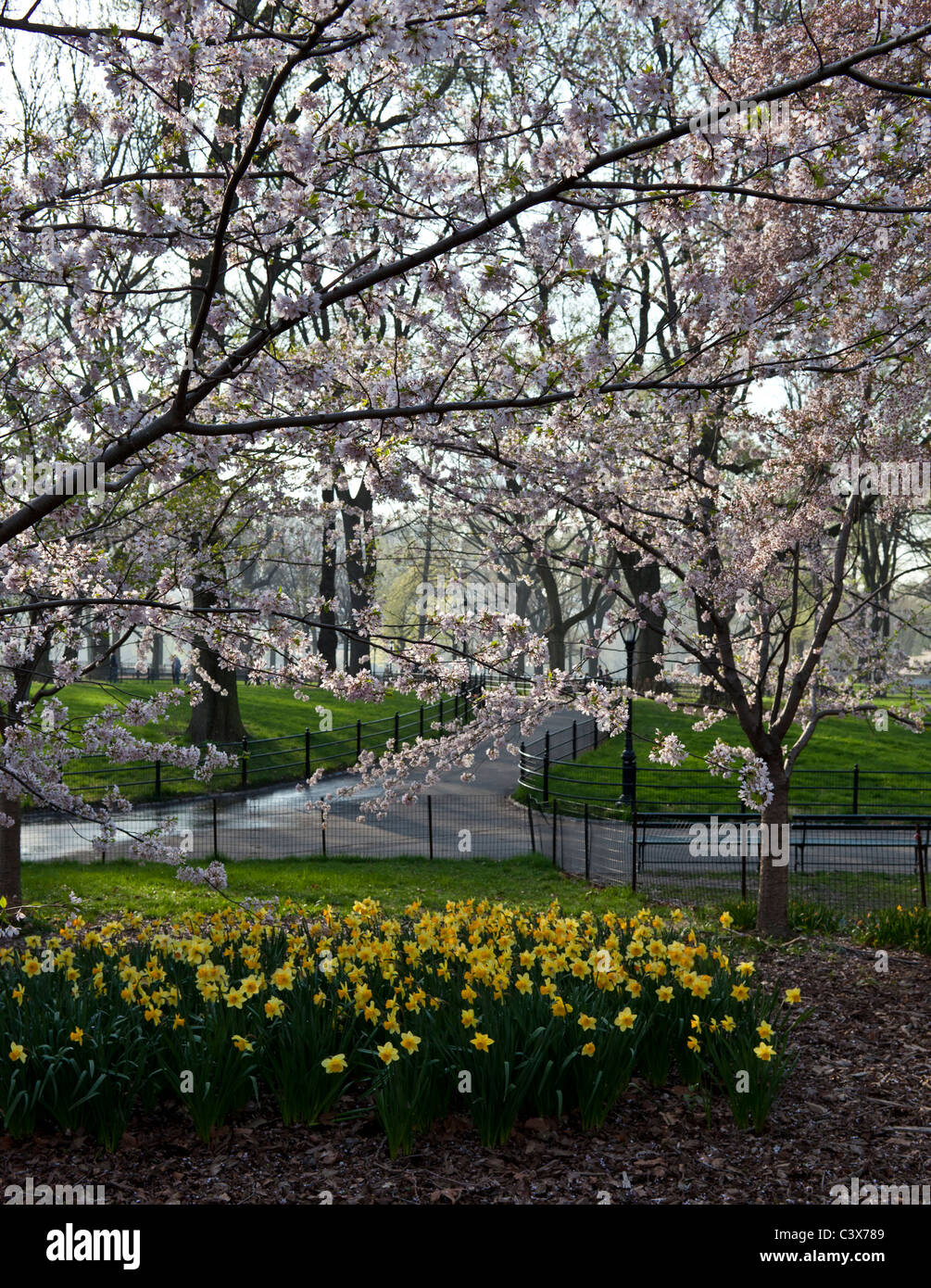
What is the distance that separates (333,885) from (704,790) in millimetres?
8116

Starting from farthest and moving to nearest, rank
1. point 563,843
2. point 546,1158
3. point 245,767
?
point 245,767 → point 563,843 → point 546,1158

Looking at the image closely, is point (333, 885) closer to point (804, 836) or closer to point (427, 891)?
point (427, 891)

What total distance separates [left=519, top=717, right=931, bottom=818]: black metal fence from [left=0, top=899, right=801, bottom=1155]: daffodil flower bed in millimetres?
9657

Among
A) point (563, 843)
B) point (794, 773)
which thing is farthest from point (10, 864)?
point (794, 773)

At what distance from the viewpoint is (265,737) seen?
24.3 m

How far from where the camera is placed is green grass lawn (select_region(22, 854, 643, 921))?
11.1 meters

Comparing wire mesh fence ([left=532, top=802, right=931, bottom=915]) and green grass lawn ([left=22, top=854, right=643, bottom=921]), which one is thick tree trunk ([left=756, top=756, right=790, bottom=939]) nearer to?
wire mesh fence ([left=532, top=802, right=931, bottom=915])

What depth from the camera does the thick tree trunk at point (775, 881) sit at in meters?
8.88

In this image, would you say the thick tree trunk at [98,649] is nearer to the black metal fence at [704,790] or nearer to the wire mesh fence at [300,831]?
the wire mesh fence at [300,831]

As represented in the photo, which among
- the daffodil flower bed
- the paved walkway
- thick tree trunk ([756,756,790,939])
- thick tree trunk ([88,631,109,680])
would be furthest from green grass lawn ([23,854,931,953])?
the daffodil flower bed

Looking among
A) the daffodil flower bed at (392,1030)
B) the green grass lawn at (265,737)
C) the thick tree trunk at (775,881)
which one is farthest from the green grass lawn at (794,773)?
the daffodil flower bed at (392,1030)
